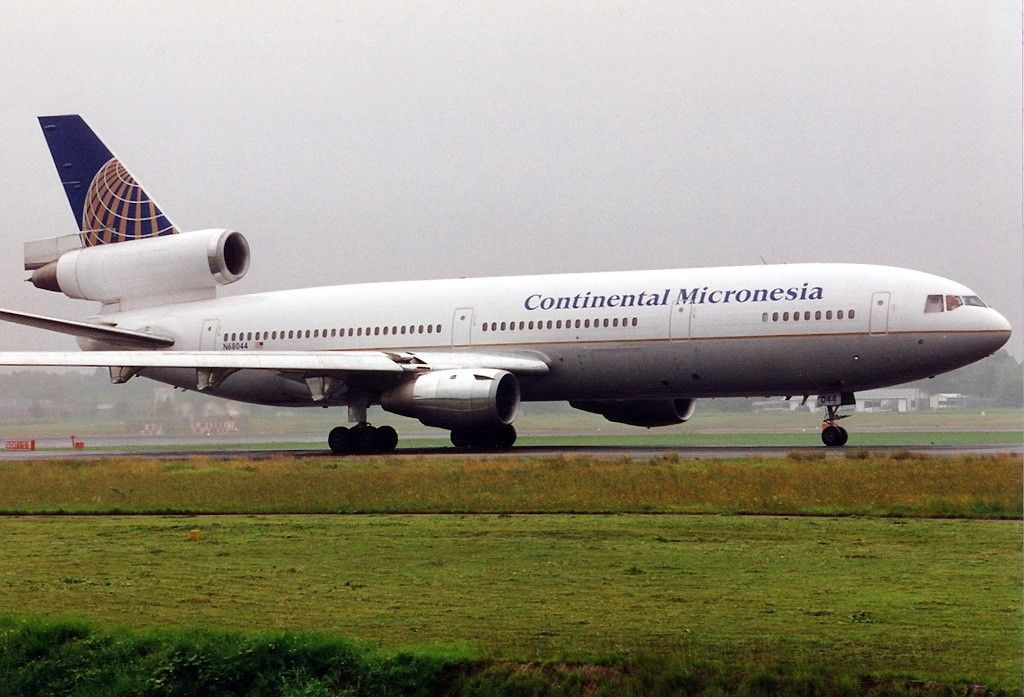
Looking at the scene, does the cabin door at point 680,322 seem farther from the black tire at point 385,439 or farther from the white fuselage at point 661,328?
the black tire at point 385,439

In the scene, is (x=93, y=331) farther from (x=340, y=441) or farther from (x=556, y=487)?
(x=556, y=487)

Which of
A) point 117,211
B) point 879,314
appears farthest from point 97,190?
point 879,314

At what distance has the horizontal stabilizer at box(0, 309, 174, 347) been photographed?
36125mm

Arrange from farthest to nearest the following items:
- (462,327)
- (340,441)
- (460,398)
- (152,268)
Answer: (152,268)
(462,327)
(340,441)
(460,398)

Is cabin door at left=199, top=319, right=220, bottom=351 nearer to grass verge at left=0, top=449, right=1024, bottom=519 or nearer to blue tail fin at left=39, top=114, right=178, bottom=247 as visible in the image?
blue tail fin at left=39, top=114, right=178, bottom=247

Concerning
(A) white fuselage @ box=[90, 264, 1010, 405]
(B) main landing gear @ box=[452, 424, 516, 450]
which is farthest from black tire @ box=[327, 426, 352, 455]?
(A) white fuselage @ box=[90, 264, 1010, 405]

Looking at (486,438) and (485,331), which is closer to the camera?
(485,331)

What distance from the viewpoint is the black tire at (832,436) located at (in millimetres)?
32625

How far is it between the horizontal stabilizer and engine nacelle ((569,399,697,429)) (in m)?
12.1

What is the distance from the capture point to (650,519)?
17.7 metres

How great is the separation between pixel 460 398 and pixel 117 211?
1556 centimetres

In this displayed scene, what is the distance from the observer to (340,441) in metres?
34.7

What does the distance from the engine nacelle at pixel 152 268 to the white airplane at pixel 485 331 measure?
0.05 m

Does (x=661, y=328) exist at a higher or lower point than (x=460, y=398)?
higher
